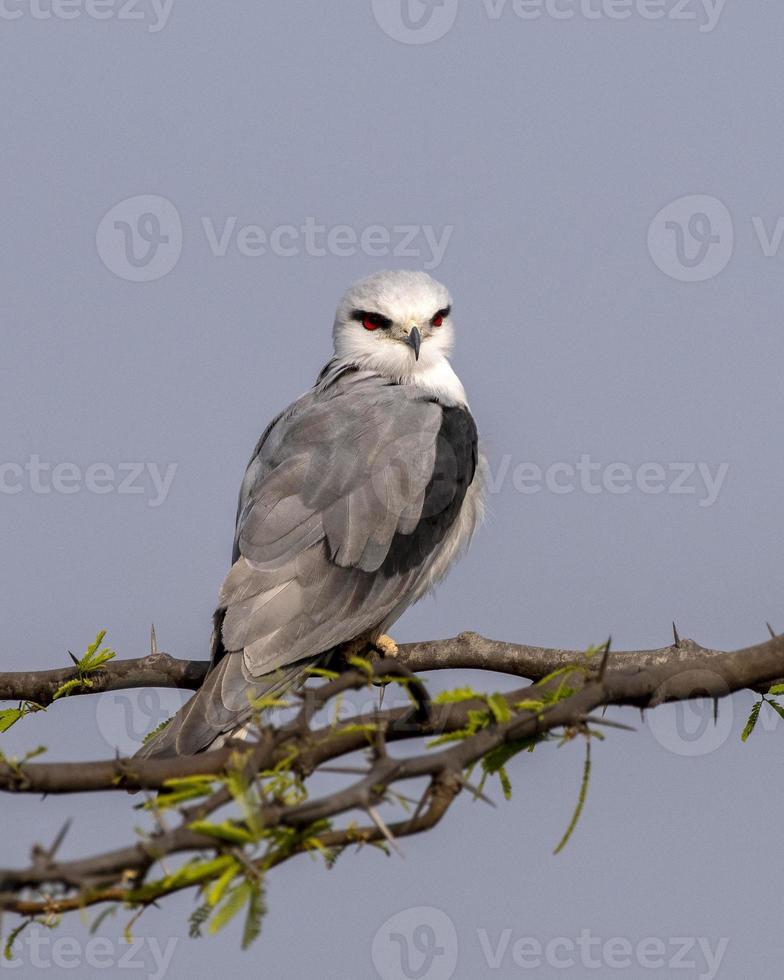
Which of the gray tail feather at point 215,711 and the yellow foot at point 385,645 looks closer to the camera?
the gray tail feather at point 215,711

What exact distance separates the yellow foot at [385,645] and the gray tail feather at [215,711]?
3.18 feet

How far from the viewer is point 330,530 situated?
5.80 m

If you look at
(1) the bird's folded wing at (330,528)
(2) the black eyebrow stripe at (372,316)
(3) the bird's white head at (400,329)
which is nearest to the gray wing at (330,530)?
(1) the bird's folded wing at (330,528)

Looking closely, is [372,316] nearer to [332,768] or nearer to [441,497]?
[441,497]

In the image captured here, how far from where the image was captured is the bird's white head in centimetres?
720

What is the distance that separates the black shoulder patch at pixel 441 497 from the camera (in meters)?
6.11

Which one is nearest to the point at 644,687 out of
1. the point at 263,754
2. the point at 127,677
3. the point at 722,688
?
the point at 722,688

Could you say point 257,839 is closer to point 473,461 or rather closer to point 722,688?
point 722,688

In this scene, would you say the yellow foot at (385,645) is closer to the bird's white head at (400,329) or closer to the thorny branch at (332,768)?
the bird's white head at (400,329)

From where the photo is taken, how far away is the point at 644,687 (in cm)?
326

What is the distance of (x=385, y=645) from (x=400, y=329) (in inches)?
78.0

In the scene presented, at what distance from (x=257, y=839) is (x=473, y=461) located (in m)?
4.26

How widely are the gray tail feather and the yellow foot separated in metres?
0.97

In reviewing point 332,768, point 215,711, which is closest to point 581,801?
point 332,768
